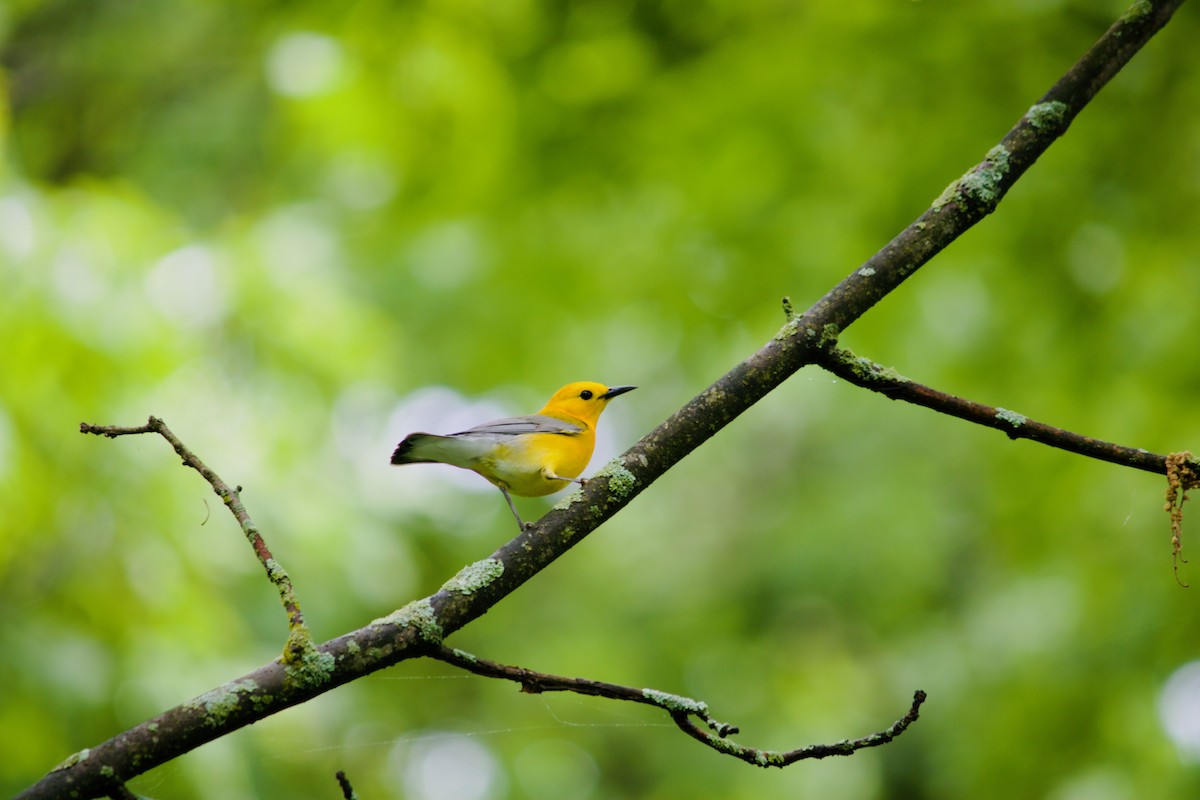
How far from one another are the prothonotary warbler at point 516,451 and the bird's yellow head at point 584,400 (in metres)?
0.28

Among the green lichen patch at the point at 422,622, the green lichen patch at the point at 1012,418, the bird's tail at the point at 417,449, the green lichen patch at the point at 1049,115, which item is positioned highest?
the bird's tail at the point at 417,449

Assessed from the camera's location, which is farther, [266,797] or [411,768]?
[411,768]

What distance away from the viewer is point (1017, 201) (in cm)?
463

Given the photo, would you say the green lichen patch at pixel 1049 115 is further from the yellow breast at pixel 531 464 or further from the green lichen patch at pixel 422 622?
the yellow breast at pixel 531 464

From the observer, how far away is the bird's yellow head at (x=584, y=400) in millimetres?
4094

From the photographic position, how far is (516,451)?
11.0 feet

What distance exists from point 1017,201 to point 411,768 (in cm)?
652

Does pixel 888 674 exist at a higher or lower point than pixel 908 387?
higher

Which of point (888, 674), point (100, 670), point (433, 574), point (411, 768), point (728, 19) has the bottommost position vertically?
point (100, 670)

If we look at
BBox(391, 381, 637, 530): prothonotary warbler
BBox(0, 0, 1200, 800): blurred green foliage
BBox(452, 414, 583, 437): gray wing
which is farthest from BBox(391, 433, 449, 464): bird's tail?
BBox(0, 0, 1200, 800): blurred green foliage

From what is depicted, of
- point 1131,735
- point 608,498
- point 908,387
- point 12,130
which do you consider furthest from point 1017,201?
point 12,130

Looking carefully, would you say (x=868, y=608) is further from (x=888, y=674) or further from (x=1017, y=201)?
(x=1017, y=201)

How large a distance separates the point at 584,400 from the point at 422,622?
7.82 ft

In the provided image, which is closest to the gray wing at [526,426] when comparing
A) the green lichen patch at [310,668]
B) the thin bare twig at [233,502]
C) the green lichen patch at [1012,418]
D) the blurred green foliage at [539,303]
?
the blurred green foliage at [539,303]
